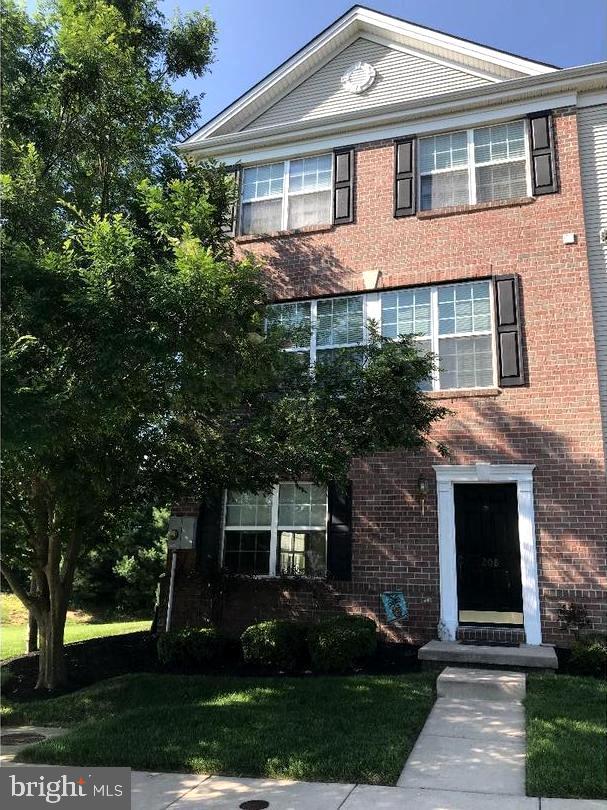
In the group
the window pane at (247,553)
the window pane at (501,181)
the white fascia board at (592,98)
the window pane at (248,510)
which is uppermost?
A: the white fascia board at (592,98)

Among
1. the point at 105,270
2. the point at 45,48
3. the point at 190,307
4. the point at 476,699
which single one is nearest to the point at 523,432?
the point at 476,699

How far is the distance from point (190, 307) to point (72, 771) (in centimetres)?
387

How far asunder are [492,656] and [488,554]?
1.90 m

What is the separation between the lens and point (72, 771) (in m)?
5.07

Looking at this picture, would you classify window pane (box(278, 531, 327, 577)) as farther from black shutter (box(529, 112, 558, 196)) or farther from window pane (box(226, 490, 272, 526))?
black shutter (box(529, 112, 558, 196))

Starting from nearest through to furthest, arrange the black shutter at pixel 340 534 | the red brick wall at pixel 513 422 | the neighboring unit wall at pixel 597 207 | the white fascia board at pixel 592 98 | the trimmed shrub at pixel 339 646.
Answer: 1. the trimmed shrub at pixel 339 646
2. the red brick wall at pixel 513 422
3. the neighboring unit wall at pixel 597 207
4. the black shutter at pixel 340 534
5. the white fascia board at pixel 592 98

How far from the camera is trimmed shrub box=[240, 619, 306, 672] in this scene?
8.53m

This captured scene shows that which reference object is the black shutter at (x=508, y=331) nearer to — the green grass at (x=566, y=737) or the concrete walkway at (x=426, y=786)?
the green grass at (x=566, y=737)

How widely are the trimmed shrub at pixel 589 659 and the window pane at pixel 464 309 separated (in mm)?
4759

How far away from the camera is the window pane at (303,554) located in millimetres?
10195

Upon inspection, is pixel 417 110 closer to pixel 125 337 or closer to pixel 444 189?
pixel 444 189

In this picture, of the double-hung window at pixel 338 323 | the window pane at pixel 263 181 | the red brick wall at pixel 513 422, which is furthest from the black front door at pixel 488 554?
the window pane at pixel 263 181

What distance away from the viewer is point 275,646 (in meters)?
8.53

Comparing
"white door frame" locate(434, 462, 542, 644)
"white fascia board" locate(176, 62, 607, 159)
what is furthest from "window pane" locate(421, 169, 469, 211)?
"white door frame" locate(434, 462, 542, 644)
